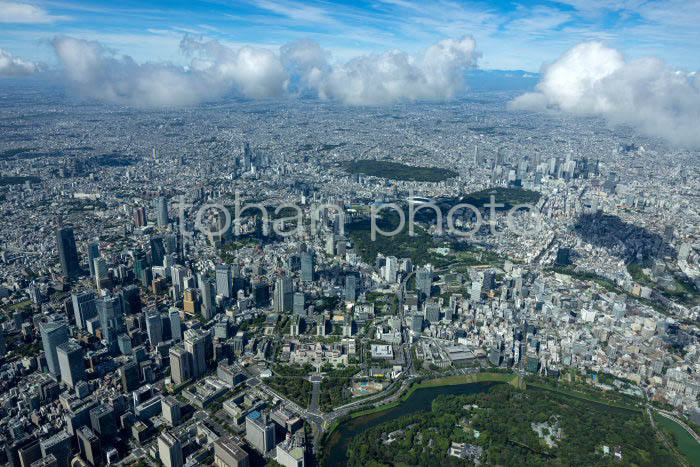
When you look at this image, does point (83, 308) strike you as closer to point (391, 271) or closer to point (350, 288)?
point (350, 288)

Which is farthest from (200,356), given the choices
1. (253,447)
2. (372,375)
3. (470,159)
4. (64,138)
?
(64,138)

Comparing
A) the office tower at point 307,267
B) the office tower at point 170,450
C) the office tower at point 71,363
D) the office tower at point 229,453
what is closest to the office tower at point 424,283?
the office tower at point 307,267

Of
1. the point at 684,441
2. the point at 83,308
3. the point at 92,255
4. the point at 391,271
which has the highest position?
the point at 92,255

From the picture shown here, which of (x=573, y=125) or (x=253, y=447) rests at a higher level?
(x=573, y=125)

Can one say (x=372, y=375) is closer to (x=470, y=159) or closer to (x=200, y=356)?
(x=200, y=356)

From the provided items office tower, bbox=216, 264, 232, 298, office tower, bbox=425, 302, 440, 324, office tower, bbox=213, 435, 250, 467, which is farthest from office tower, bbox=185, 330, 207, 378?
office tower, bbox=425, 302, 440, 324

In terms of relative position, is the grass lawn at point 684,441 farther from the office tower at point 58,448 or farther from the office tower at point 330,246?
the office tower at point 58,448

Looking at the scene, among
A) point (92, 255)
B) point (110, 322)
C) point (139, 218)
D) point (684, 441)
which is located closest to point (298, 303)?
point (110, 322)
